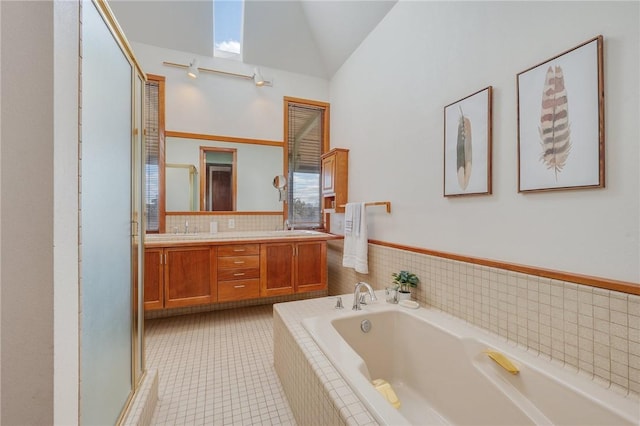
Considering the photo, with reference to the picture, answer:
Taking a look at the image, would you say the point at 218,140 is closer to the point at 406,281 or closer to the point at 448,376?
the point at 406,281

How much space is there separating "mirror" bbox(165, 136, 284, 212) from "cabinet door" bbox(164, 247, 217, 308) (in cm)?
69

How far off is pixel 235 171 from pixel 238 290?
1.31 m

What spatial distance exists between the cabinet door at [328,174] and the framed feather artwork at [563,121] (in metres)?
1.89

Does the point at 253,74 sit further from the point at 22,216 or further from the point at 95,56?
→ the point at 22,216

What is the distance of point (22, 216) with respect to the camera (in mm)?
551

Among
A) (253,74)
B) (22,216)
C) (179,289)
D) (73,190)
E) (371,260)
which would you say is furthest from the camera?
(253,74)

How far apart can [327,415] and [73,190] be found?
1.08m

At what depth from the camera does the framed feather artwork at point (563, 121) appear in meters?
1.08

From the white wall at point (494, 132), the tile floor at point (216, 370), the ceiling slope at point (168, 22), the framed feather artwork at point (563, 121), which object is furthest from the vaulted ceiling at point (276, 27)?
the tile floor at point (216, 370)

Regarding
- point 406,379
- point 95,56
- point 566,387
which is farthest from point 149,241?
point 566,387

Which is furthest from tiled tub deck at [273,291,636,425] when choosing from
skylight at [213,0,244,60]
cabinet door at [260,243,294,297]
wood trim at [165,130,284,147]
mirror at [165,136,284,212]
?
skylight at [213,0,244,60]

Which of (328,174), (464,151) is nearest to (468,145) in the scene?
(464,151)

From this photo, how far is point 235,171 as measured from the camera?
3039 mm

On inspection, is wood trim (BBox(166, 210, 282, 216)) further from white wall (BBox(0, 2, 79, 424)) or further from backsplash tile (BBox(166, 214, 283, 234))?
white wall (BBox(0, 2, 79, 424))
